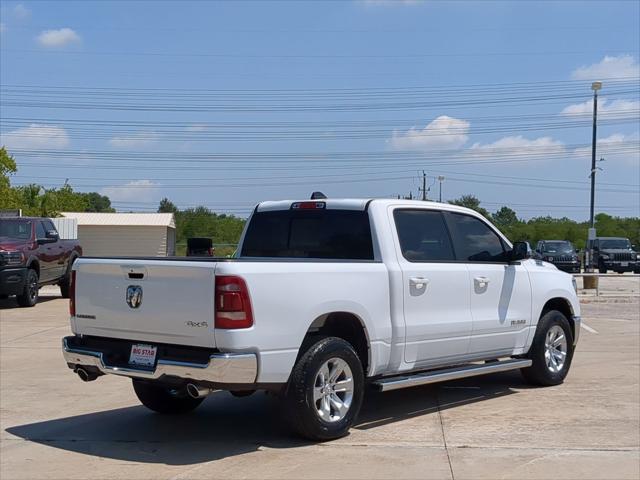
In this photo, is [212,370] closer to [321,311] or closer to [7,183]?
[321,311]

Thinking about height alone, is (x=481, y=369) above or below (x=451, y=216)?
below

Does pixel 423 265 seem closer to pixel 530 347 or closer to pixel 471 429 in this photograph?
pixel 471 429

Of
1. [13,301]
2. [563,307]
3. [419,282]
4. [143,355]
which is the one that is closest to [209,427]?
[143,355]

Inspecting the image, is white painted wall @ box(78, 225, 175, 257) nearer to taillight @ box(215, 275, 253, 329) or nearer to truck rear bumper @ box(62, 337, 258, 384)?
truck rear bumper @ box(62, 337, 258, 384)

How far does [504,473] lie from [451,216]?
3107 mm

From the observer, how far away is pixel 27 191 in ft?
166

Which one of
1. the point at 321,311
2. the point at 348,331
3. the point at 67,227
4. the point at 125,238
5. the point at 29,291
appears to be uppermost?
the point at 67,227

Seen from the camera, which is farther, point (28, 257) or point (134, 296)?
point (28, 257)

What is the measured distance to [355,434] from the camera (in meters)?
6.82

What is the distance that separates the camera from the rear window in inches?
289

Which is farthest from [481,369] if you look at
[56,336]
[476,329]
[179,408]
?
[56,336]

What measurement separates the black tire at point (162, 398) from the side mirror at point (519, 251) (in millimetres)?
3702

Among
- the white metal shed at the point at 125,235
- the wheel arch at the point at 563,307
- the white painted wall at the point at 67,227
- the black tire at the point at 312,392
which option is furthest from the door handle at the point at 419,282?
the white metal shed at the point at 125,235

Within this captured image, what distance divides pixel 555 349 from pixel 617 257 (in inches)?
1280
